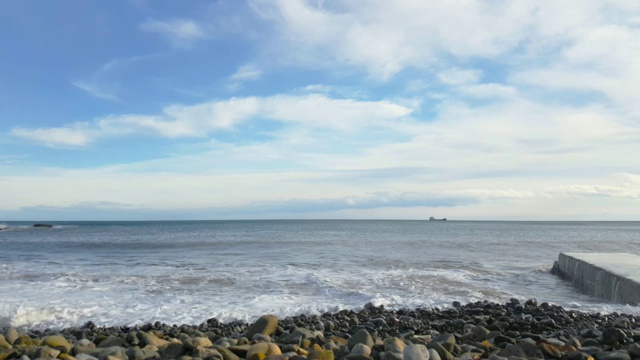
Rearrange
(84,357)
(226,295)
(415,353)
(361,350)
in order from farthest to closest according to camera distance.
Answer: (226,295) → (361,350) → (84,357) → (415,353)

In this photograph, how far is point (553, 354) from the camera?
515 cm

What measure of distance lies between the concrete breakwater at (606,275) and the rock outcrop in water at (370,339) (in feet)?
6.77

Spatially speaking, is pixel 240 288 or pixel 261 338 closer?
pixel 261 338

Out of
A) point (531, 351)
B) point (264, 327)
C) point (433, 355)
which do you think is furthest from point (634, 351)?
point (264, 327)

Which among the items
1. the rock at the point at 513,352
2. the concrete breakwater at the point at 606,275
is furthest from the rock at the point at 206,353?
the concrete breakwater at the point at 606,275

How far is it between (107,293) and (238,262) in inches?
322

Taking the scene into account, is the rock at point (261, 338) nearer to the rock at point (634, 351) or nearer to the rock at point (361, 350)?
the rock at point (361, 350)

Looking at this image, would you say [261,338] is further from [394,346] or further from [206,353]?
[394,346]

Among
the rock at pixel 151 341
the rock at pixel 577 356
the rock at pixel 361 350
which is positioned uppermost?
the rock at pixel 577 356

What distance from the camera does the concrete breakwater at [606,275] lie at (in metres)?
11.0

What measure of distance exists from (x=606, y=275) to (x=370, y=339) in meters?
9.12

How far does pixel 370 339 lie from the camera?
5652 millimetres

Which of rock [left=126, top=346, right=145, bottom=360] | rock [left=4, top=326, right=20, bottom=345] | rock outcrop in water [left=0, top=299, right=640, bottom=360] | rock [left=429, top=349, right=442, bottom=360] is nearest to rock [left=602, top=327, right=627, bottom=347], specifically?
rock outcrop in water [left=0, top=299, right=640, bottom=360]

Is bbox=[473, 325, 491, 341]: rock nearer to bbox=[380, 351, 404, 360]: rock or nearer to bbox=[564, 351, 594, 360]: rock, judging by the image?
bbox=[564, 351, 594, 360]: rock
